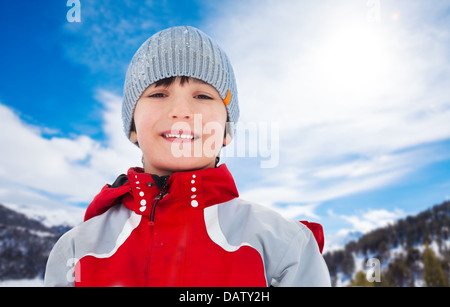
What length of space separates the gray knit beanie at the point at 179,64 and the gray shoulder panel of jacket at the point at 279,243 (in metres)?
1.05

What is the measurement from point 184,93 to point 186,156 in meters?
0.46

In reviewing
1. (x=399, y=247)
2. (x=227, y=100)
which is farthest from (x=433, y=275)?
(x=227, y=100)

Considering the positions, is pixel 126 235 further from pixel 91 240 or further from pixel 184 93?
pixel 184 93

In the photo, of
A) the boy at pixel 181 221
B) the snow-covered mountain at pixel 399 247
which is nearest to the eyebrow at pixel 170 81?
the boy at pixel 181 221

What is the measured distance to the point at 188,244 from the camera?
1.89 m

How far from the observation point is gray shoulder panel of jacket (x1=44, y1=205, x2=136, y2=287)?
2.05 meters

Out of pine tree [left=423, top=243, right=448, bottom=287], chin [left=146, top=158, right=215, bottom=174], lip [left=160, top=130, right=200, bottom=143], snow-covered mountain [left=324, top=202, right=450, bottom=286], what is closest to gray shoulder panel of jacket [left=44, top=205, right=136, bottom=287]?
chin [left=146, top=158, right=215, bottom=174]

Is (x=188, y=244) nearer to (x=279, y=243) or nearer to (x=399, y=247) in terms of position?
(x=279, y=243)

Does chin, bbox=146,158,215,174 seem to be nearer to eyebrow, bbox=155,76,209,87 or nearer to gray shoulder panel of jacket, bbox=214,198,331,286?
gray shoulder panel of jacket, bbox=214,198,331,286

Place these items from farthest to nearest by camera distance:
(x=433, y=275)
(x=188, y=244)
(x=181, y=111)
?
(x=433, y=275) → (x=181, y=111) → (x=188, y=244)

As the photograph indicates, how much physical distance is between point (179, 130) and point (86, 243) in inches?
35.3

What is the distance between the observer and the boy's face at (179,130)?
2303mm
